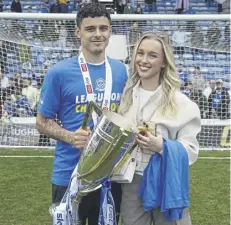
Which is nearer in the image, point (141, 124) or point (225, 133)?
point (141, 124)

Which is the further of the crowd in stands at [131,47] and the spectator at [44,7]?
the spectator at [44,7]

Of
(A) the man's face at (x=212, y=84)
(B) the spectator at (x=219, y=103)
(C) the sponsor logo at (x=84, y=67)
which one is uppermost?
(C) the sponsor logo at (x=84, y=67)

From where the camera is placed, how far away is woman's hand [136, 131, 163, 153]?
208 cm

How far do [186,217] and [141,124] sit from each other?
485mm

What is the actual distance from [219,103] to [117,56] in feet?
8.31

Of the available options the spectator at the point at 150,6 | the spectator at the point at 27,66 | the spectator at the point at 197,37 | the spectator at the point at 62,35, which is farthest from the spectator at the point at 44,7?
the spectator at the point at 197,37

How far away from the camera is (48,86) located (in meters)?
2.36

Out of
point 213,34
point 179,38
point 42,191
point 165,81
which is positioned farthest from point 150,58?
point 213,34

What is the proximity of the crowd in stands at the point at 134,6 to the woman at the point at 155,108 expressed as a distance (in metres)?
12.7

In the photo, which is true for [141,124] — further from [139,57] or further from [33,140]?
[33,140]

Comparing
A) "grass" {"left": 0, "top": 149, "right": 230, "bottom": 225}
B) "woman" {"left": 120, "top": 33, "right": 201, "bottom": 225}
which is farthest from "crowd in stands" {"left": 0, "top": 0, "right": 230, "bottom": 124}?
"woman" {"left": 120, "top": 33, "right": 201, "bottom": 225}

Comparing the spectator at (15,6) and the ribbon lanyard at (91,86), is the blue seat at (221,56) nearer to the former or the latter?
the ribbon lanyard at (91,86)

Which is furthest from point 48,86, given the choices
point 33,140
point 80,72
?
point 33,140

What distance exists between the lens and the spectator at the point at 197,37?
7.07 m
